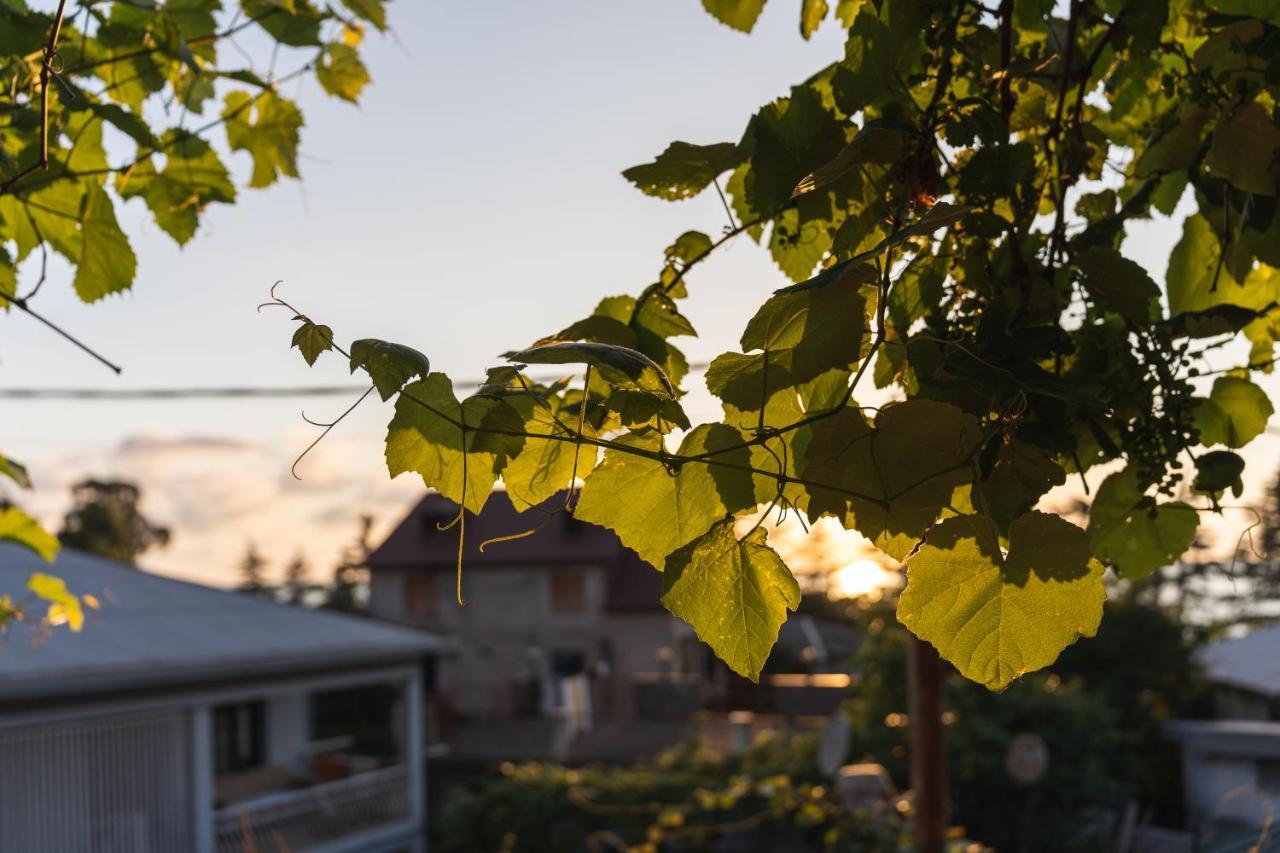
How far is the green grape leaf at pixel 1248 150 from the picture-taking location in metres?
0.91

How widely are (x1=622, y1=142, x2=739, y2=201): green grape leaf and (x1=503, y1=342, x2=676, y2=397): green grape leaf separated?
15.3 inches

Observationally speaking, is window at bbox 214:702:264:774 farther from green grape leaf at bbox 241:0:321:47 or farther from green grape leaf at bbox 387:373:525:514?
green grape leaf at bbox 387:373:525:514

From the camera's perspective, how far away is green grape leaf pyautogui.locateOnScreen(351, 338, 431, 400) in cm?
69

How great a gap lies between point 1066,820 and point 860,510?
39.5 ft

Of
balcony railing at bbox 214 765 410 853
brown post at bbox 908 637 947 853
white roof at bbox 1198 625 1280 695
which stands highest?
brown post at bbox 908 637 947 853

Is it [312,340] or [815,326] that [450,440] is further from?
[815,326]

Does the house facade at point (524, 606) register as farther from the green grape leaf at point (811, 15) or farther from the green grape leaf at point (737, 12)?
the green grape leaf at point (737, 12)

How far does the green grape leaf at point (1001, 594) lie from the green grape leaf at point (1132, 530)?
40 cm

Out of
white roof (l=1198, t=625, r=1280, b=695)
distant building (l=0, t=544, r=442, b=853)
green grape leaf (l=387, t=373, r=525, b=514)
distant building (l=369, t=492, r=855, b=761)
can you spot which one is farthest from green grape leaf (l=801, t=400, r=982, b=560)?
distant building (l=369, t=492, r=855, b=761)

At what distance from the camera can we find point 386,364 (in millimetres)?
690

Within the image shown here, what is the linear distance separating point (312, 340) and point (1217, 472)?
0.78 metres

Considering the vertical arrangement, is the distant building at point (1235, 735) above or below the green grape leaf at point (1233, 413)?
below

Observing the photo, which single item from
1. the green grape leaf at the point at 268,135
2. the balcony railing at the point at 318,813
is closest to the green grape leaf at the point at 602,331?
the green grape leaf at the point at 268,135

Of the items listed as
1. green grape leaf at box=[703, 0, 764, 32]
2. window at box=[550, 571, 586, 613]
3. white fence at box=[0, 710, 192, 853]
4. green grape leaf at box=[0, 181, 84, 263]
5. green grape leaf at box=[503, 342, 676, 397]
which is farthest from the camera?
window at box=[550, 571, 586, 613]
